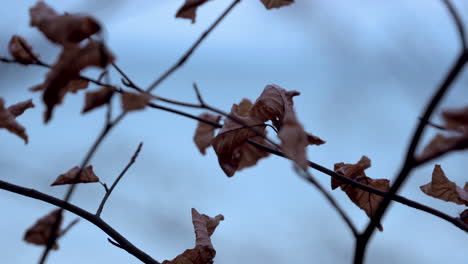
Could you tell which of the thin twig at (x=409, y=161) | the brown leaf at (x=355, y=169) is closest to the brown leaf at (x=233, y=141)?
the brown leaf at (x=355, y=169)

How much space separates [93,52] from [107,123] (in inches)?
2.2

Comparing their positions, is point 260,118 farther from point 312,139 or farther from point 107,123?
point 107,123

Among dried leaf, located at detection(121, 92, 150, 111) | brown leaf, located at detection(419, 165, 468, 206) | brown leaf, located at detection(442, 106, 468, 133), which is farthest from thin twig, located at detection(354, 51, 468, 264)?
brown leaf, located at detection(419, 165, 468, 206)

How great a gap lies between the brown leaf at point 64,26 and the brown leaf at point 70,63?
0.7 inches

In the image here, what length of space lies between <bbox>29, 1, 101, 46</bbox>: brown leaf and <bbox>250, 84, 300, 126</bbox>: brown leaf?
24cm

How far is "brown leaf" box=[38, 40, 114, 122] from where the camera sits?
38 centimetres

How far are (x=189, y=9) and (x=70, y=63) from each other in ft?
0.56

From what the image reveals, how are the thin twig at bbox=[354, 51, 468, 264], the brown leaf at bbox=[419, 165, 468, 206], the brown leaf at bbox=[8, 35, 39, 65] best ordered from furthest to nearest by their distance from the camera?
the brown leaf at bbox=[419, 165, 468, 206]
the brown leaf at bbox=[8, 35, 39, 65]
the thin twig at bbox=[354, 51, 468, 264]

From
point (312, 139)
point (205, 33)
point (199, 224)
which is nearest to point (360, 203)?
point (312, 139)

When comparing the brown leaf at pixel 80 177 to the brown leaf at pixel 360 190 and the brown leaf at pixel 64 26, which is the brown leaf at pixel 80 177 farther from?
the brown leaf at pixel 360 190

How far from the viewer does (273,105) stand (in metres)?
0.61

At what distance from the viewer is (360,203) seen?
2.07 feet

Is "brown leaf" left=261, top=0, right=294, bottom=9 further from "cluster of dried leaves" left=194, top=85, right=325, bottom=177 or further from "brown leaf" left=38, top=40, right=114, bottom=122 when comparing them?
"brown leaf" left=38, top=40, right=114, bottom=122

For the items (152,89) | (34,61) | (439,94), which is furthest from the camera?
(34,61)
